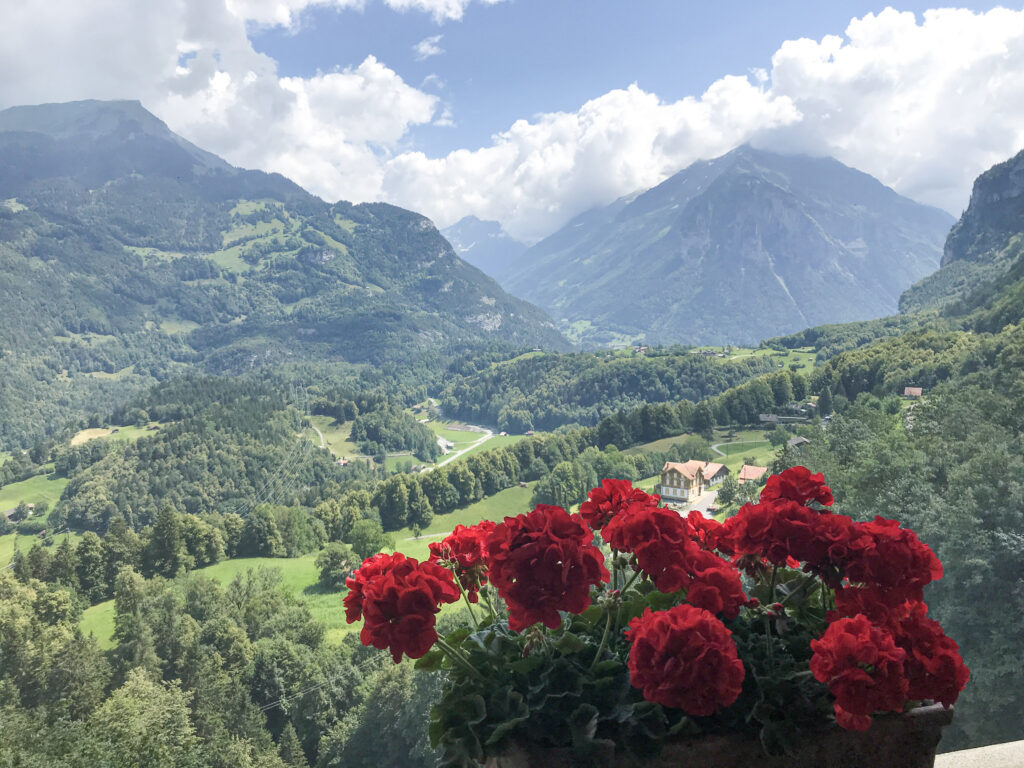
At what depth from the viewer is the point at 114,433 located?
105438 millimetres

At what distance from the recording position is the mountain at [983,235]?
359ft

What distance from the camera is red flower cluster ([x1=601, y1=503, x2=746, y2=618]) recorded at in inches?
79.4

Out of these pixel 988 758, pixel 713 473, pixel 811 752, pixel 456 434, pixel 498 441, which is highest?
pixel 811 752

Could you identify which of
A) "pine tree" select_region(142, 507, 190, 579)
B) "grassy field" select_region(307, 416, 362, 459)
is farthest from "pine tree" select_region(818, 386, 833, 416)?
"grassy field" select_region(307, 416, 362, 459)

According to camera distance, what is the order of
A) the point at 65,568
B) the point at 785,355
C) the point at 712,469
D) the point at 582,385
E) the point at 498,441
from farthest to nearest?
1. the point at 582,385
2. the point at 498,441
3. the point at 785,355
4. the point at 712,469
5. the point at 65,568

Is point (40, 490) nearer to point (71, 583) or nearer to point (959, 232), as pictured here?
point (71, 583)

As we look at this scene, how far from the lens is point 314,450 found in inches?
3883

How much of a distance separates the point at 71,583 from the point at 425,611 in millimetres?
37953

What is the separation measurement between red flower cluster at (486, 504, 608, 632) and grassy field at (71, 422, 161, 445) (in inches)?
4494

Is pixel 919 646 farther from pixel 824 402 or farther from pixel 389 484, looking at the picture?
pixel 824 402

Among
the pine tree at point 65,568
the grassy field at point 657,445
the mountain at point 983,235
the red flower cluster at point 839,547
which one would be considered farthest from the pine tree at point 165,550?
the mountain at point 983,235

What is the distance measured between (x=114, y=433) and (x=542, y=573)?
124633mm

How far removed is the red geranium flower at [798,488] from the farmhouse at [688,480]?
132 feet

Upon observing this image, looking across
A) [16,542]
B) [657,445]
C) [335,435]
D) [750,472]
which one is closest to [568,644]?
[750,472]
